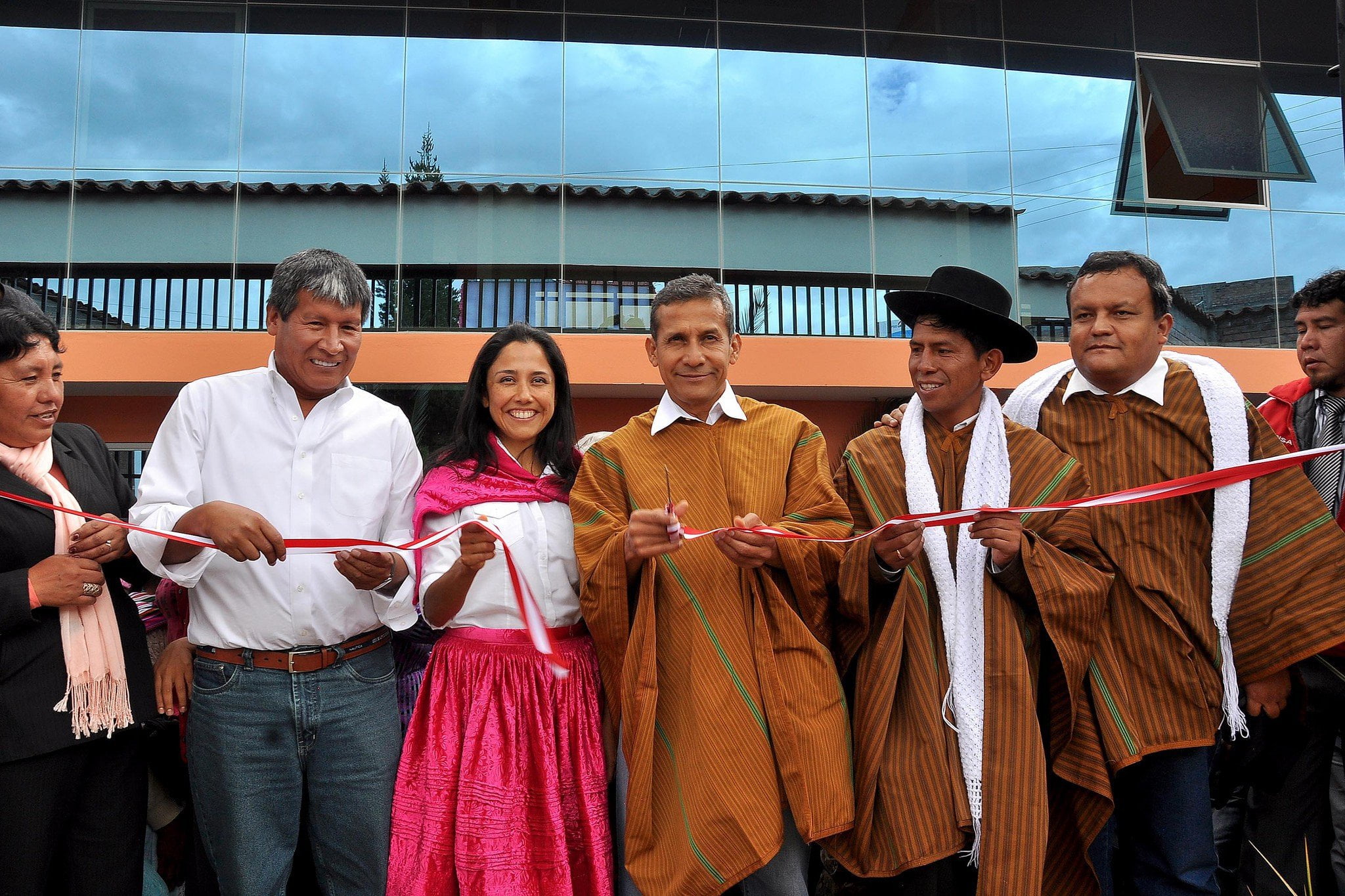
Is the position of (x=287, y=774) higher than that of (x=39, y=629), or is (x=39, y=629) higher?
(x=39, y=629)

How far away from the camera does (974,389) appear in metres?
2.93

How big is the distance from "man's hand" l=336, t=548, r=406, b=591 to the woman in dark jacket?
69 cm

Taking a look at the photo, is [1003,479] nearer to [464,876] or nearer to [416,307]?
[464,876]

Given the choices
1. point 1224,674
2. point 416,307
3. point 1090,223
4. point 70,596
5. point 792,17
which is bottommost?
point 1224,674

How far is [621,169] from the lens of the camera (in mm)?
13516

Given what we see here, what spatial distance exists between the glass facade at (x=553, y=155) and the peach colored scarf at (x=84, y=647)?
1063cm

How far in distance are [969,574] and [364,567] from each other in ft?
5.40

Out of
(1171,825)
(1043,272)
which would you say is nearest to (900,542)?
(1171,825)

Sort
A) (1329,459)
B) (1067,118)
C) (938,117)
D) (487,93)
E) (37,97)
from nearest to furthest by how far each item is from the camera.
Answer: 1. (1329,459)
2. (37,97)
3. (487,93)
4. (938,117)
5. (1067,118)

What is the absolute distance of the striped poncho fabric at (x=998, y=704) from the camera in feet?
8.32

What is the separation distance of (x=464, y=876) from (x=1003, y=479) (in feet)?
6.00

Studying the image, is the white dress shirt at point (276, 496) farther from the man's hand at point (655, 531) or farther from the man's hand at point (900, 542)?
the man's hand at point (900, 542)

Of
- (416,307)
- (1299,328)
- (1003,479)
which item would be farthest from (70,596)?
(416,307)

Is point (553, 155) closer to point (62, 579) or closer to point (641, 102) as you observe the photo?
point (641, 102)
